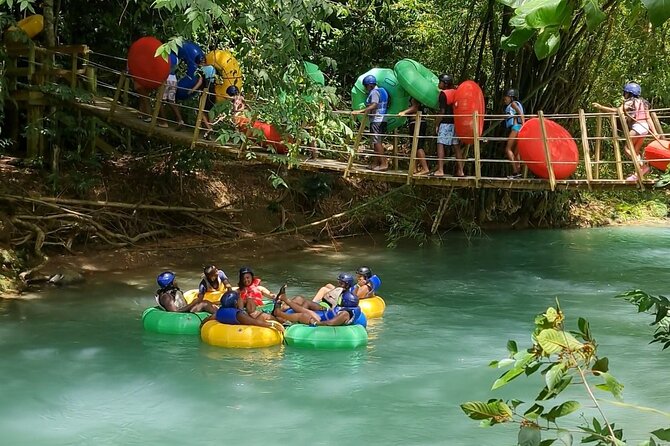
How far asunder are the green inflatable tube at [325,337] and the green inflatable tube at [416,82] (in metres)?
2.74

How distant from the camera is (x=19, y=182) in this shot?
9.16 metres

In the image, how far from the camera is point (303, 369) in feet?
19.4

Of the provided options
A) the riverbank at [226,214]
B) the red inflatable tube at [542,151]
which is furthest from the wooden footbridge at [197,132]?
the riverbank at [226,214]

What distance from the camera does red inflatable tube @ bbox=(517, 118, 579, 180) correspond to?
24.6 feet

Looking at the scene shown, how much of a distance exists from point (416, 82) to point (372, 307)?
2289 mm

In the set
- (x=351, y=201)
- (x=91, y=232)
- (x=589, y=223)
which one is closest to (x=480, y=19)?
(x=351, y=201)

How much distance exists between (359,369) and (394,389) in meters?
0.48

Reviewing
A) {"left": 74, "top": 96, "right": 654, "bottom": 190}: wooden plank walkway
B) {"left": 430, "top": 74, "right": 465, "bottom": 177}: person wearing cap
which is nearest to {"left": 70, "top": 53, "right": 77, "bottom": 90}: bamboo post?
{"left": 74, "top": 96, "right": 654, "bottom": 190}: wooden plank walkway

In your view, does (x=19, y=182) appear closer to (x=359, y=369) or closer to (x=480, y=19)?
(x=359, y=369)

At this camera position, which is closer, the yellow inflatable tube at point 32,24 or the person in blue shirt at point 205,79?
the person in blue shirt at point 205,79

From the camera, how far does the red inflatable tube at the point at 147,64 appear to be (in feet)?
28.0

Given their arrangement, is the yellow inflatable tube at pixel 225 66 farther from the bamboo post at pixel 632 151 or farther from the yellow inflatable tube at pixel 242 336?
the bamboo post at pixel 632 151

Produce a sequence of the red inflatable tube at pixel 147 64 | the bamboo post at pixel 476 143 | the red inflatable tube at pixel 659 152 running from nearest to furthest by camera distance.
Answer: the red inflatable tube at pixel 659 152, the bamboo post at pixel 476 143, the red inflatable tube at pixel 147 64

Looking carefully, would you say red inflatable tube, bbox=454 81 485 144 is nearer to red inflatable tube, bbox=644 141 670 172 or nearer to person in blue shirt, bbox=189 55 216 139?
red inflatable tube, bbox=644 141 670 172
